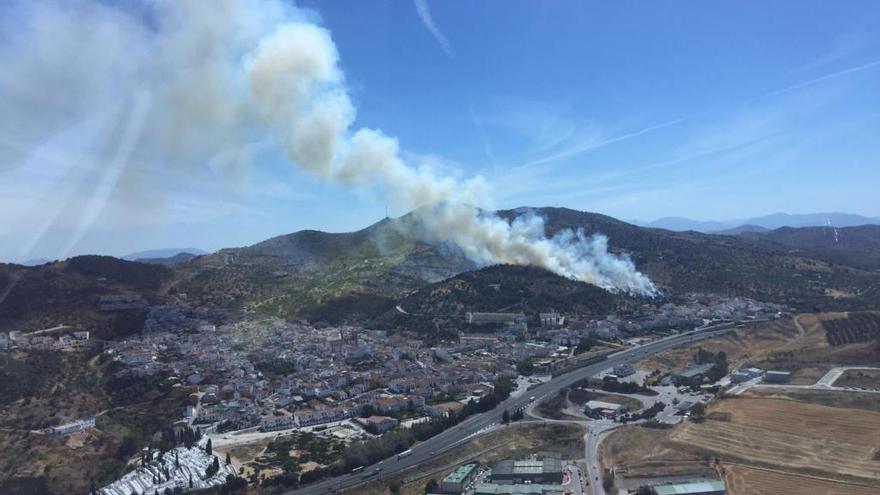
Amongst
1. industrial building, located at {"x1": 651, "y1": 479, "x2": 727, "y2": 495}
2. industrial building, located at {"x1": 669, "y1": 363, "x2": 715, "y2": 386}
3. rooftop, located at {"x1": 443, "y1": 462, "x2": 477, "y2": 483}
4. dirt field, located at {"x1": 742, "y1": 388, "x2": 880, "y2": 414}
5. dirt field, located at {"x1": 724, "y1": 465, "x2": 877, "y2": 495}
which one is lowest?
dirt field, located at {"x1": 724, "y1": 465, "x2": 877, "y2": 495}

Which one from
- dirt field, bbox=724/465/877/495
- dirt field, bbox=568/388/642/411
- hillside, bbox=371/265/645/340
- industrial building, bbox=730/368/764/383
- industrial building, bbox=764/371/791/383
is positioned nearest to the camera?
dirt field, bbox=724/465/877/495

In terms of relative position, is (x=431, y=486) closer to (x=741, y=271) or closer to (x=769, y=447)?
(x=769, y=447)

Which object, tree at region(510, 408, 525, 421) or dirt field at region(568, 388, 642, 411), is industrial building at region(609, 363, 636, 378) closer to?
dirt field at region(568, 388, 642, 411)

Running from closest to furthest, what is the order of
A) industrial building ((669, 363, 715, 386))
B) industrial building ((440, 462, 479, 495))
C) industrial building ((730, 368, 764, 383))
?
industrial building ((440, 462, 479, 495)) → industrial building ((730, 368, 764, 383)) → industrial building ((669, 363, 715, 386))

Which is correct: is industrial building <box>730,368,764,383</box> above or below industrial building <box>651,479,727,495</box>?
above

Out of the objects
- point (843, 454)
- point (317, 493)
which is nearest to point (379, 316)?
point (317, 493)

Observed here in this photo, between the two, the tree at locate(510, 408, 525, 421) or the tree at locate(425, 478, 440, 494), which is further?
the tree at locate(510, 408, 525, 421)

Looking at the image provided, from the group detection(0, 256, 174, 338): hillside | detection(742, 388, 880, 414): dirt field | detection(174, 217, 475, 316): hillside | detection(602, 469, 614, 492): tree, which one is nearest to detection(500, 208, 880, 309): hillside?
detection(174, 217, 475, 316): hillside
